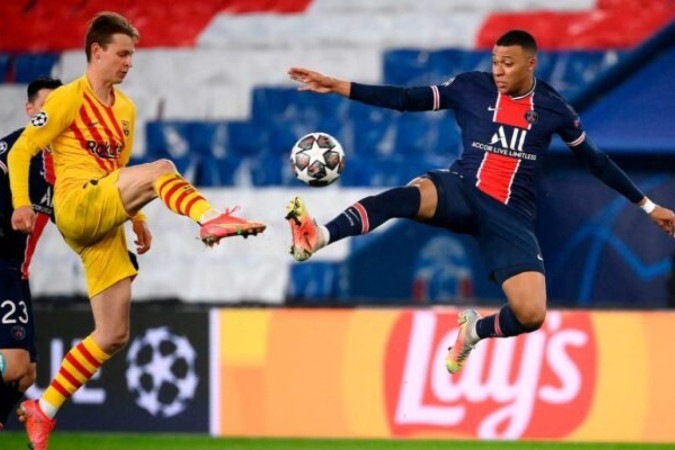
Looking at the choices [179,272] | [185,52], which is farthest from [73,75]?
[179,272]

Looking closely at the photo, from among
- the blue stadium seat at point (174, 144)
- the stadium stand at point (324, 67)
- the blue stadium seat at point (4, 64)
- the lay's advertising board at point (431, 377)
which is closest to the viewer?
the lay's advertising board at point (431, 377)

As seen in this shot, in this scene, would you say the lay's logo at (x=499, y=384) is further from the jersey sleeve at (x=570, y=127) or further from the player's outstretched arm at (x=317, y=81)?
the player's outstretched arm at (x=317, y=81)

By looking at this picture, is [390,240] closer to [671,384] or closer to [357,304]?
[357,304]

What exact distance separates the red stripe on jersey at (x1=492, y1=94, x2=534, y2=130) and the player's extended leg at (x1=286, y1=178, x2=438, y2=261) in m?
0.47

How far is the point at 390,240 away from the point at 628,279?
1.77 m

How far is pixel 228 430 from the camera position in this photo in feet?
29.8

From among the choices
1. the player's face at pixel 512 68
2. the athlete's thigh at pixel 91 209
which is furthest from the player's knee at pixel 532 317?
the athlete's thigh at pixel 91 209

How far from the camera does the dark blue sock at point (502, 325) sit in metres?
6.80

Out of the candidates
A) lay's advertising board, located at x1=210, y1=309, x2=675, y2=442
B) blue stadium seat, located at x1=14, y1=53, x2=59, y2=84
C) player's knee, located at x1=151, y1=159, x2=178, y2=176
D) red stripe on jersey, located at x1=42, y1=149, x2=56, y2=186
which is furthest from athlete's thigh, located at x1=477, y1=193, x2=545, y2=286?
blue stadium seat, located at x1=14, y1=53, x2=59, y2=84

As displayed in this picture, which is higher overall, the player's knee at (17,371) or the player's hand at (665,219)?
the player's hand at (665,219)

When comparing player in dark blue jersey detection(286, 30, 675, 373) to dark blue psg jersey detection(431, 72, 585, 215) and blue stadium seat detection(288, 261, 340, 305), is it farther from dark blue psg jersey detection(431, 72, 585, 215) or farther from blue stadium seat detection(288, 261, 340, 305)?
blue stadium seat detection(288, 261, 340, 305)

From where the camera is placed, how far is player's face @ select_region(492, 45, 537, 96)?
6652 mm

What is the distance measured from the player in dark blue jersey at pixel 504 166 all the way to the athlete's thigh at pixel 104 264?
1.30 meters

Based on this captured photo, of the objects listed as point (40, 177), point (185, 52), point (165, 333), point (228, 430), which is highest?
point (185, 52)
